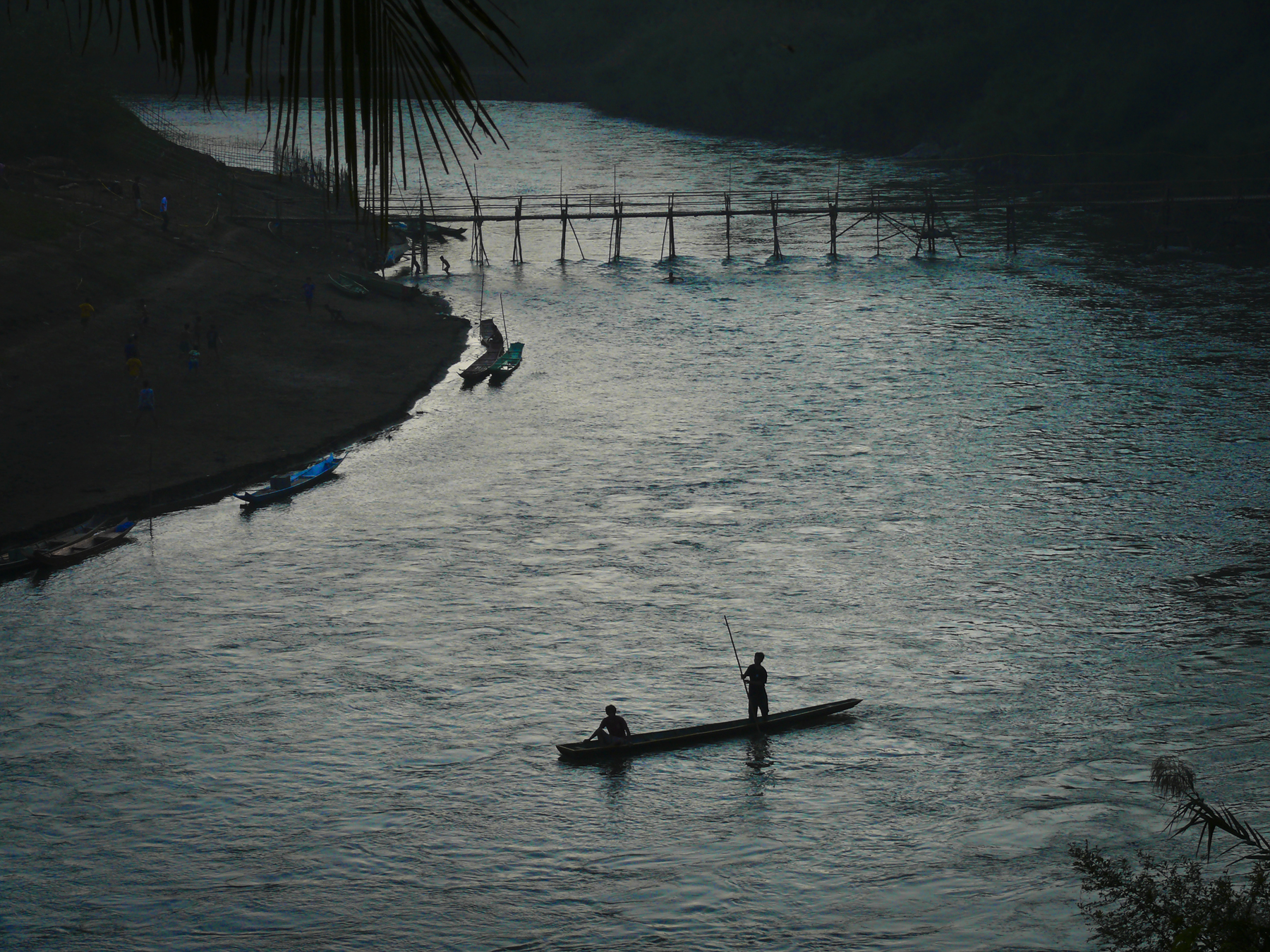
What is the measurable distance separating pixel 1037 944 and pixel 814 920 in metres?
4.02

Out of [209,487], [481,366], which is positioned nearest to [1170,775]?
[209,487]

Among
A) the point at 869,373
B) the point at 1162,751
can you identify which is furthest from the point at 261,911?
the point at 869,373

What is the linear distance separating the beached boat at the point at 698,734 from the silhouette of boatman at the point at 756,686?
42cm

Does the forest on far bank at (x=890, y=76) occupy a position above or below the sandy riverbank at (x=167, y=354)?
above

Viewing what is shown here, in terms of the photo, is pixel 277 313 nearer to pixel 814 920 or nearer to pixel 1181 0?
pixel 814 920

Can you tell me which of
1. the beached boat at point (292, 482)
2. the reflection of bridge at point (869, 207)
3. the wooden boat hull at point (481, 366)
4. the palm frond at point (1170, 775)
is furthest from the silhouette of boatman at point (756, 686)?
the reflection of bridge at point (869, 207)

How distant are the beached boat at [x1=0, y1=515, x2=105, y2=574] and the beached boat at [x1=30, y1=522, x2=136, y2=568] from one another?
7.7 inches

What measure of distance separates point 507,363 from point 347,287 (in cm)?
1440

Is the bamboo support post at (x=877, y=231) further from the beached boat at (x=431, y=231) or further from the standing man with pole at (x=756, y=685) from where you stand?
the standing man with pole at (x=756, y=685)

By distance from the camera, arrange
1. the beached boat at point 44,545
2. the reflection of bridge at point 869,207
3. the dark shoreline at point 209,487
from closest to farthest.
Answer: the beached boat at point 44,545 < the dark shoreline at point 209,487 < the reflection of bridge at point 869,207

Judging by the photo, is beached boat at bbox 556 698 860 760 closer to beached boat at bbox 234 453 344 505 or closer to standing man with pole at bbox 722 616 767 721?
standing man with pole at bbox 722 616 767 721

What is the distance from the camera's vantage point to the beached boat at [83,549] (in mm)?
37281

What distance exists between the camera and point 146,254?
64438 millimetres

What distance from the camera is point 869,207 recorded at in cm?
8856
